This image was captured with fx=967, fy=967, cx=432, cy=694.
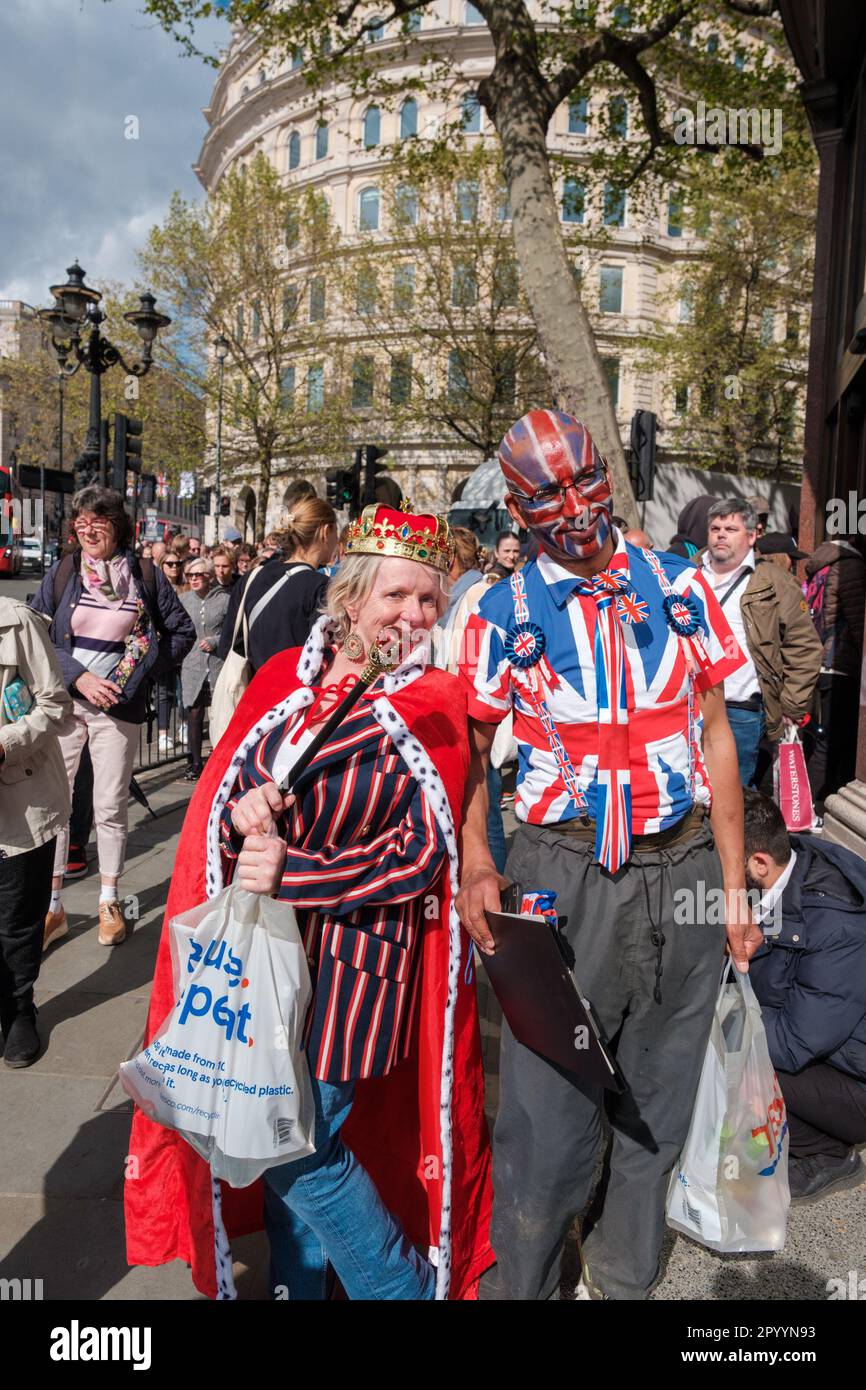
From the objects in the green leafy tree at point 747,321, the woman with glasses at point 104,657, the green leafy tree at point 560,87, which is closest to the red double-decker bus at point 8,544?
the green leafy tree at point 747,321

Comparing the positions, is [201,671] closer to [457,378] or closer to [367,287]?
[457,378]

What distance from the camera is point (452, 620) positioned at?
6164 millimetres

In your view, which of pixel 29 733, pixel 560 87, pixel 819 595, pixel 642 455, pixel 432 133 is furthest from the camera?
pixel 432 133

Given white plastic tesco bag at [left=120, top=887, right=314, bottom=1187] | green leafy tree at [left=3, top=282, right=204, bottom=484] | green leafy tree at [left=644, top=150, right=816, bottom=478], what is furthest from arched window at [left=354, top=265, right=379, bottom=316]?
white plastic tesco bag at [left=120, top=887, right=314, bottom=1187]

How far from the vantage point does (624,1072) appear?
2.26 metres

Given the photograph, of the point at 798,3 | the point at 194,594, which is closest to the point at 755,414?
the point at 798,3

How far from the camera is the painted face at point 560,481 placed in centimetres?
208

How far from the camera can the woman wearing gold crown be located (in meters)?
1.94

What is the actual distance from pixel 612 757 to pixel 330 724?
0.62 meters

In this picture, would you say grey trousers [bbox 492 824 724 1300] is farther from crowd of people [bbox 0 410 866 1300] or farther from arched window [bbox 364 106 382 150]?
arched window [bbox 364 106 382 150]

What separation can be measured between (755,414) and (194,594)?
87.0 ft

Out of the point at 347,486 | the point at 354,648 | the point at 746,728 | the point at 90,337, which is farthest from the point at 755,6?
the point at 354,648

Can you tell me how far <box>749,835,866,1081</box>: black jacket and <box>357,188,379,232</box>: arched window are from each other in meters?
49.7

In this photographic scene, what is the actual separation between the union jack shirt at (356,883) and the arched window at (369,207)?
5033cm
